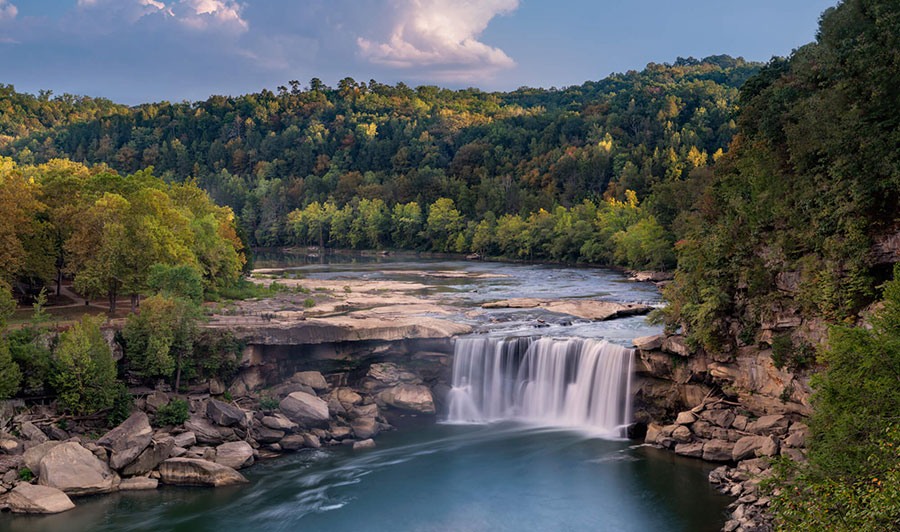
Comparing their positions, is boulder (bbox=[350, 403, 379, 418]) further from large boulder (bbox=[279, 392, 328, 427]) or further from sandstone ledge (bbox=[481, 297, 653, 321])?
sandstone ledge (bbox=[481, 297, 653, 321])

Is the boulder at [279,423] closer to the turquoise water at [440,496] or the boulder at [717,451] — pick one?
the turquoise water at [440,496]

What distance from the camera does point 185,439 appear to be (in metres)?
28.6

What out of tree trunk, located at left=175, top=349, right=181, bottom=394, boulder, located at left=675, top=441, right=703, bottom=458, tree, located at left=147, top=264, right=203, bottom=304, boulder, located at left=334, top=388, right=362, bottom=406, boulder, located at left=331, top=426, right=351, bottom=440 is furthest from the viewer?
tree, located at left=147, top=264, right=203, bottom=304

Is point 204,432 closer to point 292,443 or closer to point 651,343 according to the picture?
point 292,443

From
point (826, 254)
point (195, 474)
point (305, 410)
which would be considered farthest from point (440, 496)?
point (826, 254)

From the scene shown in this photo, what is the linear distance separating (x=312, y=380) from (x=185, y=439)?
27.1 feet

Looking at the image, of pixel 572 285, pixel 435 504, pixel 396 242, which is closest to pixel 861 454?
pixel 435 504

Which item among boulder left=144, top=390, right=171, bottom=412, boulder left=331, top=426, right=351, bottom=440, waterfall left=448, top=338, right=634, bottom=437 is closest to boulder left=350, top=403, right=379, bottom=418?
boulder left=331, top=426, right=351, bottom=440

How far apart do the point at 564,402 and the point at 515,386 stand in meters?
2.96

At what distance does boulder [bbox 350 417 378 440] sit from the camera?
105ft

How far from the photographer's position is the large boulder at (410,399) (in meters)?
35.4

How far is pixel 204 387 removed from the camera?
3362 centimetres

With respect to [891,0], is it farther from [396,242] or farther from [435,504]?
[396,242]

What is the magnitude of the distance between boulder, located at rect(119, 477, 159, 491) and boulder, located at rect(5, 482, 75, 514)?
1877mm
